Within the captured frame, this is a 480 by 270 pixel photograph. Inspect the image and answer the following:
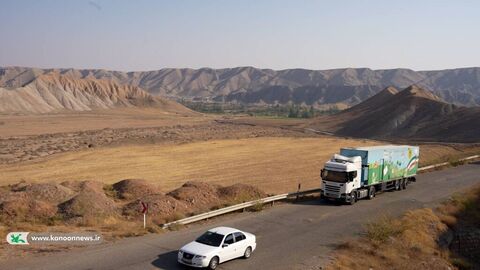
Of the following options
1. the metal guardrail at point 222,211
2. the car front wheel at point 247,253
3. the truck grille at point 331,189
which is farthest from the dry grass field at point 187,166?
the car front wheel at point 247,253

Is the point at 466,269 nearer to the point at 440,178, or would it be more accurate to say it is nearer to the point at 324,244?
the point at 324,244

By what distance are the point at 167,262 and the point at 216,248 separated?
1993 millimetres

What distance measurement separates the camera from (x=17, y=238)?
62.0 feet

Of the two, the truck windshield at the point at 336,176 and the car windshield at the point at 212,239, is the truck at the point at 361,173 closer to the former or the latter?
the truck windshield at the point at 336,176

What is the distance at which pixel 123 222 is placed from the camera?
A: 22969 mm

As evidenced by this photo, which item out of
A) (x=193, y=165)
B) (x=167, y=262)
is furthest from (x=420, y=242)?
(x=193, y=165)

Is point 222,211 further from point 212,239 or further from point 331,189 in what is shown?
point 331,189

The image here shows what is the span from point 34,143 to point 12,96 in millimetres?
96296

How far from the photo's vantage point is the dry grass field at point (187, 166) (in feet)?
152

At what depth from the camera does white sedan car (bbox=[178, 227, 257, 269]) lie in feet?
55.0

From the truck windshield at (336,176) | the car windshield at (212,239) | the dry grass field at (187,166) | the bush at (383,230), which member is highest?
the truck windshield at (336,176)

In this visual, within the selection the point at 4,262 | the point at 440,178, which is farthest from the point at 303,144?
the point at 4,262

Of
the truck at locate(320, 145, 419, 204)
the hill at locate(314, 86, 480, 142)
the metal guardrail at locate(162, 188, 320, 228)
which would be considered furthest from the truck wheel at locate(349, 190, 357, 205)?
the hill at locate(314, 86, 480, 142)

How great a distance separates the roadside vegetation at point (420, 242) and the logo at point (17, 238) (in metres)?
12.1
